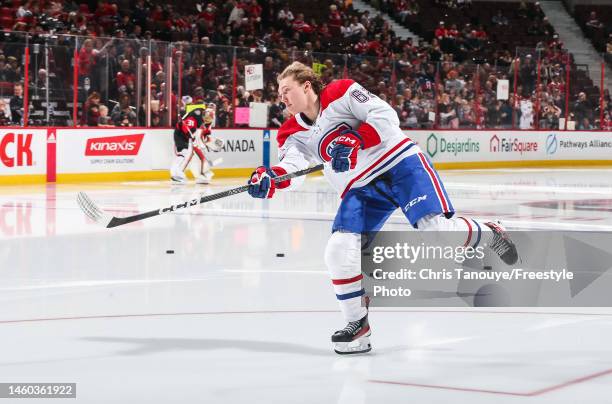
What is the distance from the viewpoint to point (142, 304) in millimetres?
6277

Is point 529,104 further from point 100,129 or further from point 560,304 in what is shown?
point 560,304

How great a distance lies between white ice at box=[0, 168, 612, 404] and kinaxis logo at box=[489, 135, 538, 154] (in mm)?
15529

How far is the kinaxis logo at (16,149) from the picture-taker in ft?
54.4

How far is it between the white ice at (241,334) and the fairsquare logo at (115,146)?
7660 millimetres


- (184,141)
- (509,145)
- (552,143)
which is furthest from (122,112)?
(552,143)

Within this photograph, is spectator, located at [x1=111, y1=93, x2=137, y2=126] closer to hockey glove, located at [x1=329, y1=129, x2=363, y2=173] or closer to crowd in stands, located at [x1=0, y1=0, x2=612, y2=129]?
crowd in stands, located at [x1=0, y1=0, x2=612, y2=129]

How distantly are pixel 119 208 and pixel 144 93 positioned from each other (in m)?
5.70

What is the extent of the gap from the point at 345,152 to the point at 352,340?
32.9 inches

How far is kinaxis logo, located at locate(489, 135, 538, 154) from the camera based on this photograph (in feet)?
82.7

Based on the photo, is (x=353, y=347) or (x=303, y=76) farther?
(x=303, y=76)

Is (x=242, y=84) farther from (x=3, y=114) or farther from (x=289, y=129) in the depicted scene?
(x=289, y=129)

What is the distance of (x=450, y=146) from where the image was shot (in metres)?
24.3

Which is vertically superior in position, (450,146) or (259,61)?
(259,61)

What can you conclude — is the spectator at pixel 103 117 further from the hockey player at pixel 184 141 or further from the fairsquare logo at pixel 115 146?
the hockey player at pixel 184 141
